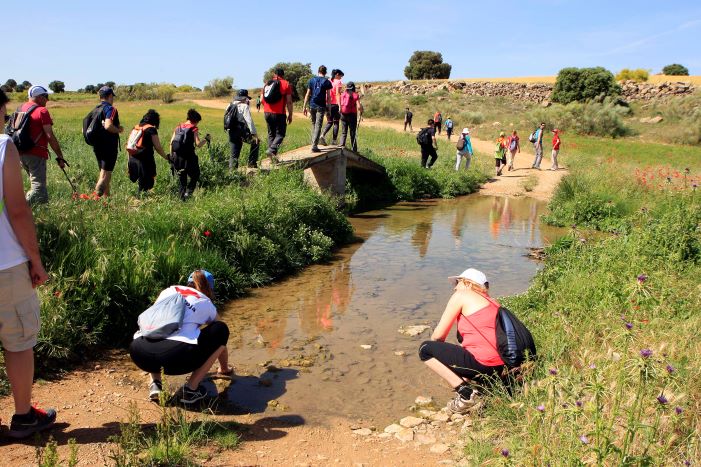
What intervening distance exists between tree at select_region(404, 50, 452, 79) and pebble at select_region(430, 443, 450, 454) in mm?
91677

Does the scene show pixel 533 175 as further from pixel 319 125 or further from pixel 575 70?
pixel 575 70

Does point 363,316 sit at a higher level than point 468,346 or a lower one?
lower

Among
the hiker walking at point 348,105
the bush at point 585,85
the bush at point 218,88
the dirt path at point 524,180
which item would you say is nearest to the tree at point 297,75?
the bush at point 218,88

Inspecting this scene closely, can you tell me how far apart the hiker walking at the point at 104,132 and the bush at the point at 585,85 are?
48.6m

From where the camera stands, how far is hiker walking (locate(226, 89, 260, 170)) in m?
11.4

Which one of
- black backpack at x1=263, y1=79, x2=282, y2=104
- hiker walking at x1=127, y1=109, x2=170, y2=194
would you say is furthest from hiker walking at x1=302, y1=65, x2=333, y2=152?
hiker walking at x1=127, y1=109, x2=170, y2=194

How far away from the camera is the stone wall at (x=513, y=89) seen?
54062 mm

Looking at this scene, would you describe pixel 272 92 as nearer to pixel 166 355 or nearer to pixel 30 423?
pixel 166 355

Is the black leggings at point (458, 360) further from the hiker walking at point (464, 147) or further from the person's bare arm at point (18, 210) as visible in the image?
the hiker walking at point (464, 147)

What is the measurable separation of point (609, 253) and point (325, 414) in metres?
4.81

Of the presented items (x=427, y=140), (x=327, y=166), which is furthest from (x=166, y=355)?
(x=427, y=140)

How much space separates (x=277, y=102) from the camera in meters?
12.0

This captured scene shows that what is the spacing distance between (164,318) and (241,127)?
748cm

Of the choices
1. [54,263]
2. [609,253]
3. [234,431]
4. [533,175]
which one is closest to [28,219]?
[234,431]
